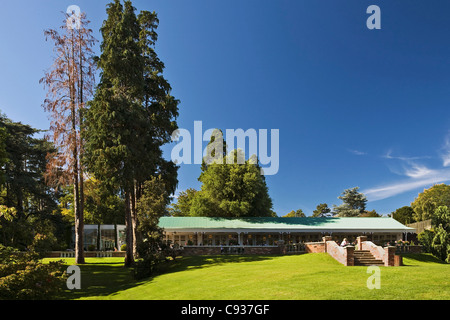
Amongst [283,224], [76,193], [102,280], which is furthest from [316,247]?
[76,193]

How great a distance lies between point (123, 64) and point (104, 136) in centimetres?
648

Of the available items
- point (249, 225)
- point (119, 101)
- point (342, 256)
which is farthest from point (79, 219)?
point (342, 256)

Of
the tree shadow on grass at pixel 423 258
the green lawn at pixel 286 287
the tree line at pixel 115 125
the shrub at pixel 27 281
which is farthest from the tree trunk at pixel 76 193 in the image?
the tree shadow on grass at pixel 423 258

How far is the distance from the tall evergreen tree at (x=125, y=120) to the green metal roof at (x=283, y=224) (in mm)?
5232

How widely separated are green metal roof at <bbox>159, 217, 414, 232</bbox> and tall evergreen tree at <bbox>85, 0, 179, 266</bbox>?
5.23m

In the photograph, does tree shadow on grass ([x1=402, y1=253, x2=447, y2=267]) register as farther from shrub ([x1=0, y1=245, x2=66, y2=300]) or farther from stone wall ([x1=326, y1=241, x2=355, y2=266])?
shrub ([x1=0, y1=245, x2=66, y2=300])

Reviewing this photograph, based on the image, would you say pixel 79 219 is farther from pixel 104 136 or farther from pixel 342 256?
pixel 342 256

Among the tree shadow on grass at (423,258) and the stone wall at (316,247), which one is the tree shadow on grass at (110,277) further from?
the tree shadow on grass at (423,258)

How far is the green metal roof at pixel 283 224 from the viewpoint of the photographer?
34.3m

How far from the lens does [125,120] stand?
25.0 metres

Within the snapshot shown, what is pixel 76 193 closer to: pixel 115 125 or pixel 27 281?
pixel 115 125

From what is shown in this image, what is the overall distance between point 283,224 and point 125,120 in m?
20.4
